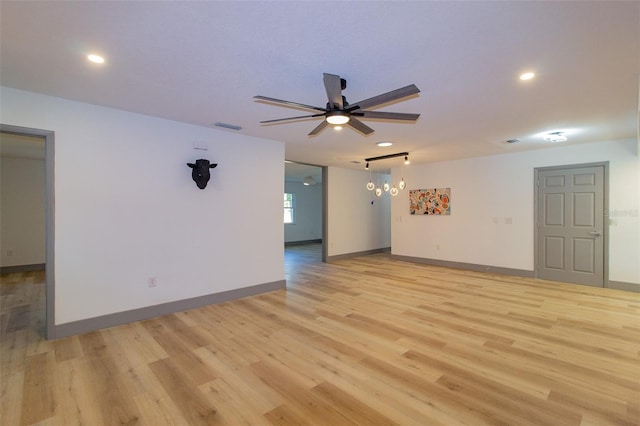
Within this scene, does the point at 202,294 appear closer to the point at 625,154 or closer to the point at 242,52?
the point at 242,52

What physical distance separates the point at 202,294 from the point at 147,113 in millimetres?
2535

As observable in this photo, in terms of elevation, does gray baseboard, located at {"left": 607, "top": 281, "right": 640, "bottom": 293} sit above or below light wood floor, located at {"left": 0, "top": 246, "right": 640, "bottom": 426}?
above

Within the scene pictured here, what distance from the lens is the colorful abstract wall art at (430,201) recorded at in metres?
7.13

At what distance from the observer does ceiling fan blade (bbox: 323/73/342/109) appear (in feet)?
6.79

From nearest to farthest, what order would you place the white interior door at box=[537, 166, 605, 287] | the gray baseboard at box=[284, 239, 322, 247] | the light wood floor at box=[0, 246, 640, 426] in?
1. the light wood floor at box=[0, 246, 640, 426]
2. the white interior door at box=[537, 166, 605, 287]
3. the gray baseboard at box=[284, 239, 322, 247]

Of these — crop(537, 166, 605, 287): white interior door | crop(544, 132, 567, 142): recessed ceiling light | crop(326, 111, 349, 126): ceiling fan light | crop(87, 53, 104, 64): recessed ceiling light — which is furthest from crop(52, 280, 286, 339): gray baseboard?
crop(537, 166, 605, 287): white interior door

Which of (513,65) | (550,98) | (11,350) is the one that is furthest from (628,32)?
(11,350)

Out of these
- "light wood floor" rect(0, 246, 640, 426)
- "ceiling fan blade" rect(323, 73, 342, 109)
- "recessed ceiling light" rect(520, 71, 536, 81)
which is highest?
"recessed ceiling light" rect(520, 71, 536, 81)

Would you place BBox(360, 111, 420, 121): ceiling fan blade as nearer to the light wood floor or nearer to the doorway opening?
the light wood floor

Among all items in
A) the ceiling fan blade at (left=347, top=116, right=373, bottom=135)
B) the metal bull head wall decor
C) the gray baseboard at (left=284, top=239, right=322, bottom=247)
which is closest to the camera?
the ceiling fan blade at (left=347, top=116, right=373, bottom=135)

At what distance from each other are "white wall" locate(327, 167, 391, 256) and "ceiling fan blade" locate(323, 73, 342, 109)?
547 centimetres

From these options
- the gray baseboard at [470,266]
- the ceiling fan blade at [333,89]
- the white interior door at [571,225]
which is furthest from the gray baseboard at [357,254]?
the ceiling fan blade at [333,89]

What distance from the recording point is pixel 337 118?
8.46 ft

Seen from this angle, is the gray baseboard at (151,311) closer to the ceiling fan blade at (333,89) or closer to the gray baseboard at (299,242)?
the ceiling fan blade at (333,89)
